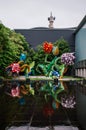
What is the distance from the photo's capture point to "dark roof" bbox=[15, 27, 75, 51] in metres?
63.6

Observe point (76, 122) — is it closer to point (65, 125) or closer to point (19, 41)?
point (65, 125)

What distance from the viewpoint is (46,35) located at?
211ft

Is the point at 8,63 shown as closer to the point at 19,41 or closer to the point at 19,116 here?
the point at 19,41

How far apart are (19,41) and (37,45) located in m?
9.05

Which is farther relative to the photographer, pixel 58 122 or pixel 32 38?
pixel 32 38

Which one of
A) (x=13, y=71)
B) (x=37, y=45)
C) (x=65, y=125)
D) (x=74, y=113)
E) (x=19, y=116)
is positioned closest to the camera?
(x=65, y=125)

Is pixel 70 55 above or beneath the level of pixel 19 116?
above

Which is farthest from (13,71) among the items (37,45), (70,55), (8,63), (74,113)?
(74,113)

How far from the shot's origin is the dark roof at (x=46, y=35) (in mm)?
63625

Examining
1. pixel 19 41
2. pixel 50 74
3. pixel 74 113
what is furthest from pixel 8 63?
pixel 74 113

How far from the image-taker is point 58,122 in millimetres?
9641

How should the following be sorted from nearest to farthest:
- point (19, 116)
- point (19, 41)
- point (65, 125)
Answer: point (65, 125) < point (19, 116) < point (19, 41)

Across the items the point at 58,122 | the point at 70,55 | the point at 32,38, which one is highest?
the point at 32,38

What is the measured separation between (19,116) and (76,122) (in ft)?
7.10
